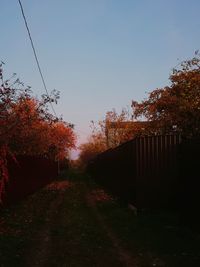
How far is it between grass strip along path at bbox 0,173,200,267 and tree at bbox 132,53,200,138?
655 inches

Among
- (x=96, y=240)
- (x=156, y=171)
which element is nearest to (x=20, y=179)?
(x=156, y=171)

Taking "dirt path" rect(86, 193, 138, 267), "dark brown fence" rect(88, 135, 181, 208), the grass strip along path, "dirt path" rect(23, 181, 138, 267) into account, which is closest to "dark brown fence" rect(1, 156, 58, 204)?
the grass strip along path

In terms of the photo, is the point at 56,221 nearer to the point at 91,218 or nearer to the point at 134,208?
the point at 91,218

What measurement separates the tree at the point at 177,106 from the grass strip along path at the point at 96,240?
16635 mm

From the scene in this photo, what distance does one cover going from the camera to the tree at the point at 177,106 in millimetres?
32156

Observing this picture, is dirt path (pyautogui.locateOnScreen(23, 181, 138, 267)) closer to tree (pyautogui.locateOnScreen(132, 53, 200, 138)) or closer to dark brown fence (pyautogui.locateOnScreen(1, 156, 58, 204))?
dark brown fence (pyautogui.locateOnScreen(1, 156, 58, 204))

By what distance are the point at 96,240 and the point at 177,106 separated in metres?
24.2

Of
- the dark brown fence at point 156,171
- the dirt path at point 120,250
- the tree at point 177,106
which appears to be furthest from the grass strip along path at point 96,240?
the tree at point 177,106

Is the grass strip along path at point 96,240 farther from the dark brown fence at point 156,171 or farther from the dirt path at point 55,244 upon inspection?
the dark brown fence at point 156,171

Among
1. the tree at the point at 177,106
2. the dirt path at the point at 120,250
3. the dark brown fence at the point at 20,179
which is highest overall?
the tree at the point at 177,106

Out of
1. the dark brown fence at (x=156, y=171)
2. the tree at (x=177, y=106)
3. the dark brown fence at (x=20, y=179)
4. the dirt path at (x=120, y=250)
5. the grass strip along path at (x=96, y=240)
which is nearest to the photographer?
the dirt path at (x=120, y=250)

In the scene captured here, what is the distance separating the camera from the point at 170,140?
1572 cm

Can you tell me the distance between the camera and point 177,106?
1328 inches

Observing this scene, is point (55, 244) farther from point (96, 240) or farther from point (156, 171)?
point (156, 171)
